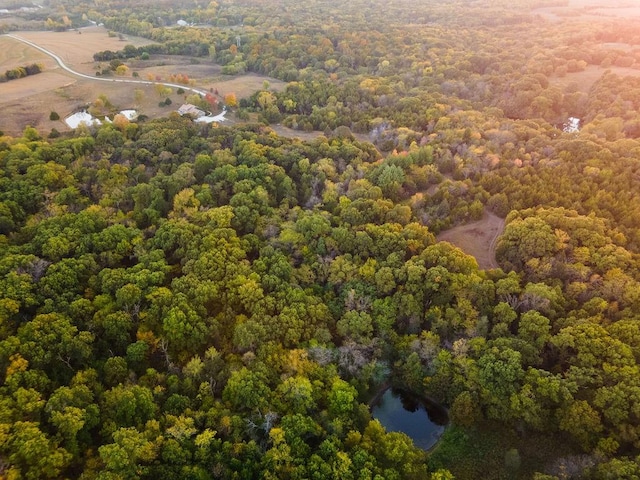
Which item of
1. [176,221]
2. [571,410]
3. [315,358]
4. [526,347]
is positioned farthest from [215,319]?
[571,410]

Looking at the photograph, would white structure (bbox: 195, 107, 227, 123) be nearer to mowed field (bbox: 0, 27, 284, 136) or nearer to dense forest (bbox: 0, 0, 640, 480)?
mowed field (bbox: 0, 27, 284, 136)

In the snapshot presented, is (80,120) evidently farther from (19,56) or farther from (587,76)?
(587,76)

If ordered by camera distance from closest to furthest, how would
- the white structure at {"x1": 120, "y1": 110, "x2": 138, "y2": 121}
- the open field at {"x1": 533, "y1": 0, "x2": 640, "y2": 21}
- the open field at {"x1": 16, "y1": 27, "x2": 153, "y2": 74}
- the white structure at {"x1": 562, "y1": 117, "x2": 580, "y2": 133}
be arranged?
the white structure at {"x1": 120, "y1": 110, "x2": 138, "y2": 121} < the white structure at {"x1": 562, "y1": 117, "x2": 580, "y2": 133} < the open field at {"x1": 16, "y1": 27, "x2": 153, "y2": 74} < the open field at {"x1": 533, "y1": 0, "x2": 640, "y2": 21}

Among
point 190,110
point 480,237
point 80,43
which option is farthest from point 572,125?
point 80,43

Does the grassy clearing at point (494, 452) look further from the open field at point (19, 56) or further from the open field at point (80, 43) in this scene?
the open field at point (19, 56)

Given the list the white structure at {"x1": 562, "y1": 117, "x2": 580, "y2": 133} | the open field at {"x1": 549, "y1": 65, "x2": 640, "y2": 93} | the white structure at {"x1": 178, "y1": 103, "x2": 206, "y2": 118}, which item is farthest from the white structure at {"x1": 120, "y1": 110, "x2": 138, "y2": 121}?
the open field at {"x1": 549, "y1": 65, "x2": 640, "y2": 93}

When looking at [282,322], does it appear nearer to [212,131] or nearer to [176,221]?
[176,221]
